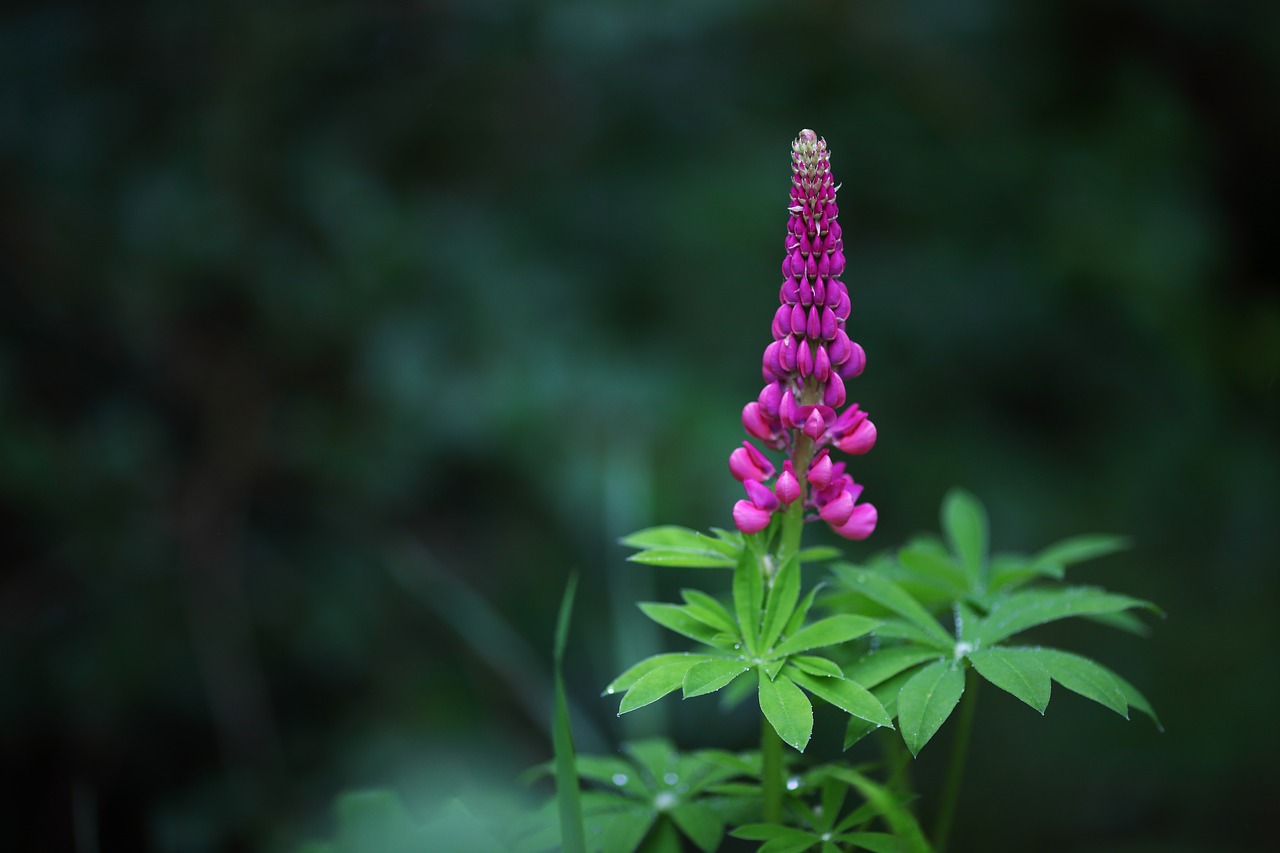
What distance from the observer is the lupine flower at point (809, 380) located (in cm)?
168

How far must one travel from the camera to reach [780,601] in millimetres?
1768

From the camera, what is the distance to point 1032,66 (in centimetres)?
494

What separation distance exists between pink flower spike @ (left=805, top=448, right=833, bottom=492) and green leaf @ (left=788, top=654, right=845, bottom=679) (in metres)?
0.30

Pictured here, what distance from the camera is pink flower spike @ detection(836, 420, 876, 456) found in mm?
1783

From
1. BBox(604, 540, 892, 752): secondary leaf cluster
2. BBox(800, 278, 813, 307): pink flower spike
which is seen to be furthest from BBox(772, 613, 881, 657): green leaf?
BBox(800, 278, 813, 307): pink flower spike

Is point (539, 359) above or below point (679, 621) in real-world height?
above

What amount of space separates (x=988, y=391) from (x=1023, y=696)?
3686 millimetres

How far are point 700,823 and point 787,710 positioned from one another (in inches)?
16.3

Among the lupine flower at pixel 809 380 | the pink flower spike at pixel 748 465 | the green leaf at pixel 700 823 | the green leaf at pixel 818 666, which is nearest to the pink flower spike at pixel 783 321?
the lupine flower at pixel 809 380

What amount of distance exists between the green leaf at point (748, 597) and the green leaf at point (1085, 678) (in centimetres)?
51

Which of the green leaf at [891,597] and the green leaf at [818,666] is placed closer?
the green leaf at [818,666]

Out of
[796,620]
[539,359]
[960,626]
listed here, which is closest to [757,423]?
[796,620]

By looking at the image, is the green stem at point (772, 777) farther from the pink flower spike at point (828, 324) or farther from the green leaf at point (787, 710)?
the pink flower spike at point (828, 324)

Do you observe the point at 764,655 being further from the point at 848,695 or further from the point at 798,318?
the point at 798,318
